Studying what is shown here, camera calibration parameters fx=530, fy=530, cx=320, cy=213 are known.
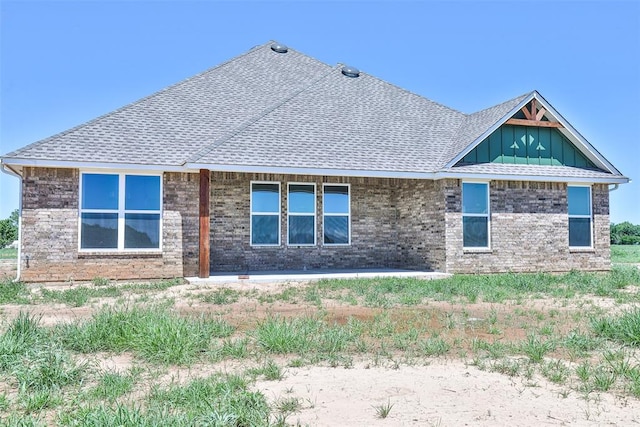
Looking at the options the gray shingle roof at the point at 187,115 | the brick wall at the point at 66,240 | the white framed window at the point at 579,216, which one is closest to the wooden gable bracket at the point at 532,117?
the white framed window at the point at 579,216

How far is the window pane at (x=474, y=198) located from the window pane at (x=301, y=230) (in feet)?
16.2

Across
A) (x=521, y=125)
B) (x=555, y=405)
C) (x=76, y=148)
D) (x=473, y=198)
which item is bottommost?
(x=555, y=405)

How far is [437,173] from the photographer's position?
1631 cm

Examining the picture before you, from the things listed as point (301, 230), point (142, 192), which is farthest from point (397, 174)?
point (142, 192)

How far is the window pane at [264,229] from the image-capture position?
16.9 metres

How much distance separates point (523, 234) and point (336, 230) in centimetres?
617

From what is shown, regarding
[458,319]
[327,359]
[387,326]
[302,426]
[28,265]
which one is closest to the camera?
[302,426]

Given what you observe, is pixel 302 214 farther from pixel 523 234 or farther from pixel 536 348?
pixel 536 348

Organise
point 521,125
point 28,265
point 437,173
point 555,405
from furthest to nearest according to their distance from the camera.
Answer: point 521,125
point 437,173
point 28,265
point 555,405

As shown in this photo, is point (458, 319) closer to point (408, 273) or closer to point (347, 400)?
point (347, 400)

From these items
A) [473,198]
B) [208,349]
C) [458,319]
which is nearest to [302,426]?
[208,349]

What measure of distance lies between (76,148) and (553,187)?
1499cm

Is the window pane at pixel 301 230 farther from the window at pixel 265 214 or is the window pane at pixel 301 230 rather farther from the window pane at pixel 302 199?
the window at pixel 265 214

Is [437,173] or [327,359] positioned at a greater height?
[437,173]
